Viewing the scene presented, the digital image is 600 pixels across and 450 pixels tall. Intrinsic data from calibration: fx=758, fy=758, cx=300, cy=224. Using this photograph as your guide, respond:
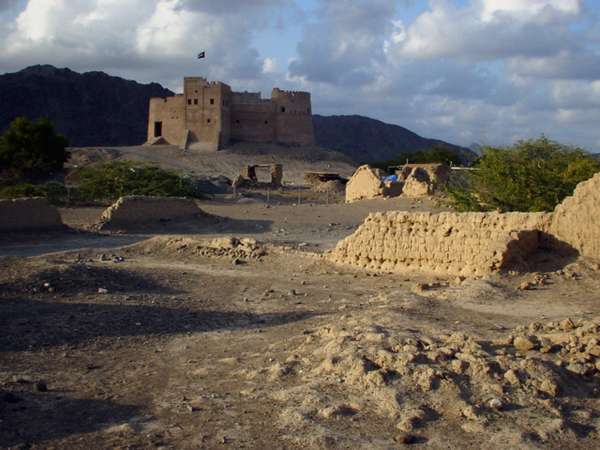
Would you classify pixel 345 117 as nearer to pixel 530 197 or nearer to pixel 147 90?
pixel 147 90

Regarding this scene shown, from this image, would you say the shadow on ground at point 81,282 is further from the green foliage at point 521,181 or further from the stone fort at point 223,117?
the stone fort at point 223,117

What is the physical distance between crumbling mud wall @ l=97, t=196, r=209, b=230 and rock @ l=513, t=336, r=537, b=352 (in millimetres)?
14446

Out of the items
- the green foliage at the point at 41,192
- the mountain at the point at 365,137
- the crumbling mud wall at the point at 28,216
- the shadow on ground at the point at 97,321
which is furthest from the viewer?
the mountain at the point at 365,137

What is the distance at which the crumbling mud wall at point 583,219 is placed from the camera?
10.6 m

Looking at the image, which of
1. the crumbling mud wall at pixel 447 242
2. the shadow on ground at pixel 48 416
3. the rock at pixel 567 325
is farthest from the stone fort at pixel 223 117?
the shadow on ground at pixel 48 416

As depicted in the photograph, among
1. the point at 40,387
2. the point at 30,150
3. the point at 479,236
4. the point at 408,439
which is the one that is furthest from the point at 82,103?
the point at 408,439

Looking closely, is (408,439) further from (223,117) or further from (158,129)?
(158,129)

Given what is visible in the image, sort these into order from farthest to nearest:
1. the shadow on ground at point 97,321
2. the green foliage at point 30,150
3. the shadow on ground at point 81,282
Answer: the green foliage at point 30,150 → the shadow on ground at point 81,282 → the shadow on ground at point 97,321

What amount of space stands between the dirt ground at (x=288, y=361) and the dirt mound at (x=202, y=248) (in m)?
1.98

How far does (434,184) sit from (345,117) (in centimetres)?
9741

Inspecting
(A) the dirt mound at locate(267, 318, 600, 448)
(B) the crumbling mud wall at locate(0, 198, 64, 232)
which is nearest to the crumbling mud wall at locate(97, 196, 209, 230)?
(B) the crumbling mud wall at locate(0, 198, 64, 232)

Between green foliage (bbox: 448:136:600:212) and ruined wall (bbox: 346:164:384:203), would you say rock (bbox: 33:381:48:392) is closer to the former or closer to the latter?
green foliage (bbox: 448:136:600:212)

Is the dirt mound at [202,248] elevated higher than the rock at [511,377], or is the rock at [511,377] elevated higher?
the rock at [511,377]

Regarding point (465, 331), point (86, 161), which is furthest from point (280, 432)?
point (86, 161)
